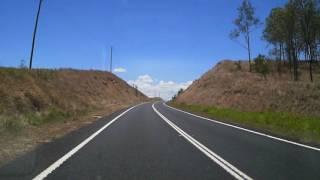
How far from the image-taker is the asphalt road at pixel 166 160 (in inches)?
348

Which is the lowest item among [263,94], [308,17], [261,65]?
[263,94]

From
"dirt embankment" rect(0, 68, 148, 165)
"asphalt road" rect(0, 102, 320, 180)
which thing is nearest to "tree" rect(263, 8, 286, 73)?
"dirt embankment" rect(0, 68, 148, 165)

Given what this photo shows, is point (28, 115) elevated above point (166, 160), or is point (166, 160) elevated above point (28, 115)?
point (28, 115)

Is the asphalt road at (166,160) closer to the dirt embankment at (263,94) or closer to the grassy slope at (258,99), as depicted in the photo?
the grassy slope at (258,99)


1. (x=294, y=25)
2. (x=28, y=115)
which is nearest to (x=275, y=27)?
(x=294, y=25)

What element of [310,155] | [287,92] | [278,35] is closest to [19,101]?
[310,155]

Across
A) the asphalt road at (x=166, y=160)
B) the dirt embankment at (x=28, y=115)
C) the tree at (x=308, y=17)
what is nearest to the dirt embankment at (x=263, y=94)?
the tree at (x=308, y=17)

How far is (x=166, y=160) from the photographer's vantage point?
10.8 metres

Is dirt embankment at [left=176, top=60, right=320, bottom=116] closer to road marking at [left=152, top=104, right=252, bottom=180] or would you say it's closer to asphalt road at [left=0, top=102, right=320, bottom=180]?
asphalt road at [left=0, top=102, right=320, bottom=180]

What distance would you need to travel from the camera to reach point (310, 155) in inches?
476

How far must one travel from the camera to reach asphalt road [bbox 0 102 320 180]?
883cm

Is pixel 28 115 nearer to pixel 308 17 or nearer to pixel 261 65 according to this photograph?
pixel 308 17

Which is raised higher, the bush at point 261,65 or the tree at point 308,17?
the tree at point 308,17

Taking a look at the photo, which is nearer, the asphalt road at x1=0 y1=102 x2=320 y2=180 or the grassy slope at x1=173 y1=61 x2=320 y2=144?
the asphalt road at x1=0 y1=102 x2=320 y2=180
